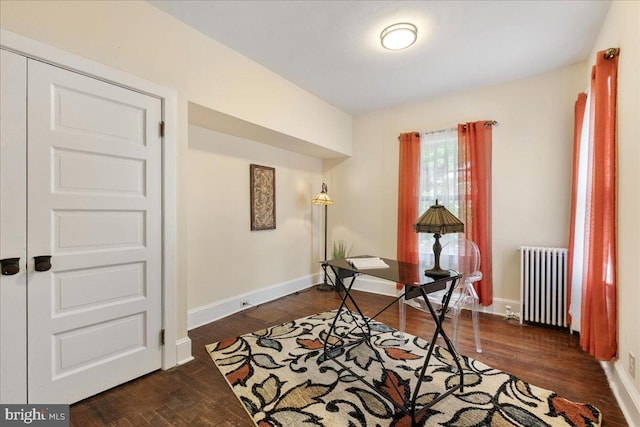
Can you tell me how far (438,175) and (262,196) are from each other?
2330 mm

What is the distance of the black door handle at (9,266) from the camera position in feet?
5.14

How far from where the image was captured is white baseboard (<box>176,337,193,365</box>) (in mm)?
2311

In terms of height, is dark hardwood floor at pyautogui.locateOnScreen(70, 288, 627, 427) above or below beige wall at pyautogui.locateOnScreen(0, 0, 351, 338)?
below

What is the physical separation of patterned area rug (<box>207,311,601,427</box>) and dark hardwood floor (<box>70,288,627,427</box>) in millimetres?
112

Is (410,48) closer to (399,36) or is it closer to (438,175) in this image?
(399,36)

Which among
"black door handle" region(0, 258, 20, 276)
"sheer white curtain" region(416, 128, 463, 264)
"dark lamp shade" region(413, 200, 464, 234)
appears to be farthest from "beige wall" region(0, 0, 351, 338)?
"dark lamp shade" region(413, 200, 464, 234)

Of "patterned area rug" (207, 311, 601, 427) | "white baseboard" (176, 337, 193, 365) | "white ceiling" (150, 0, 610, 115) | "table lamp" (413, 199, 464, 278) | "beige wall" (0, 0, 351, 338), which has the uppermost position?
"white ceiling" (150, 0, 610, 115)

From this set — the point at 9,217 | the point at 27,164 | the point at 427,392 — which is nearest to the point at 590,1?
the point at 427,392

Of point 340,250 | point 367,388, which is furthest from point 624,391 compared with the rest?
point 340,250

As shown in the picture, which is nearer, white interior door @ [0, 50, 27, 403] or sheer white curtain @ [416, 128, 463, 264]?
white interior door @ [0, 50, 27, 403]

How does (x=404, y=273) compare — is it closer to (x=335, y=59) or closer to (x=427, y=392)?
(x=427, y=392)

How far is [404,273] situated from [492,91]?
2.86 m

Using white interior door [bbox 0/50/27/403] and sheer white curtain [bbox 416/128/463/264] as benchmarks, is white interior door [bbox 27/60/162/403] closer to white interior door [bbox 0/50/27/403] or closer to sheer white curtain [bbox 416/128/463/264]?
white interior door [bbox 0/50/27/403]

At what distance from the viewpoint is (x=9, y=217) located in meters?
1.60
